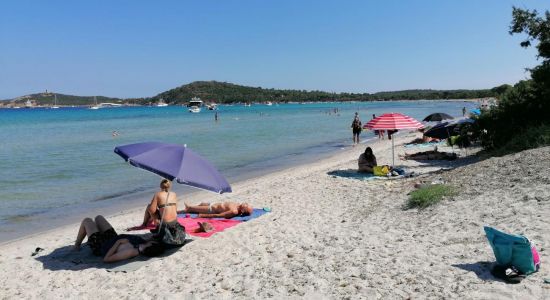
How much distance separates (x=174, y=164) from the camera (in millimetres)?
6805

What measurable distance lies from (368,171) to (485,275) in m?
8.83

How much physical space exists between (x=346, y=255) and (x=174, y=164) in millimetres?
2771

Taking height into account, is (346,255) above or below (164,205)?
below

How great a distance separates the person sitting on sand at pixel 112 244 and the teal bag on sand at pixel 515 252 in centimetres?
471

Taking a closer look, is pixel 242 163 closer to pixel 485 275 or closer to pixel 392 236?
pixel 392 236

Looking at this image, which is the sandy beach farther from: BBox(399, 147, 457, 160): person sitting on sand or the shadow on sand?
BBox(399, 147, 457, 160): person sitting on sand

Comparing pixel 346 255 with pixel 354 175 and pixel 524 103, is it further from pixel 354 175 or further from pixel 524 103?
pixel 524 103

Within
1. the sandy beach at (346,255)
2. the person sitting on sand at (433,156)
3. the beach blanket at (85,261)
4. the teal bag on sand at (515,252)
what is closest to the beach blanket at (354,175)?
the sandy beach at (346,255)

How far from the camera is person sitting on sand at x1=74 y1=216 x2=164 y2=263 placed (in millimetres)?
6926

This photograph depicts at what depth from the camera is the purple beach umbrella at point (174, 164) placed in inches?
261

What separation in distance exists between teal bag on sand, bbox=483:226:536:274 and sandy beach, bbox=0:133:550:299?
0.12 m

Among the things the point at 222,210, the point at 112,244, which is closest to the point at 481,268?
the point at 112,244

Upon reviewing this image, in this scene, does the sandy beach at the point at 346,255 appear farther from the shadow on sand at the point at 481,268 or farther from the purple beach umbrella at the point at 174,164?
the purple beach umbrella at the point at 174,164

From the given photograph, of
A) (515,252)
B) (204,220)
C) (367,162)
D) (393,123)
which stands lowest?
(204,220)
